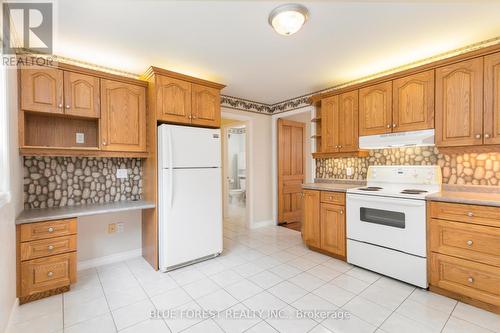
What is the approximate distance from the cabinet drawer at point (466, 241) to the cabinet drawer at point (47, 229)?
11.2 ft

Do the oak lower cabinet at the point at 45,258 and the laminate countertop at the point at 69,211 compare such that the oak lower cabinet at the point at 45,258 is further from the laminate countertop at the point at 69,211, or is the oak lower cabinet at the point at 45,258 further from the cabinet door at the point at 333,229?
the cabinet door at the point at 333,229

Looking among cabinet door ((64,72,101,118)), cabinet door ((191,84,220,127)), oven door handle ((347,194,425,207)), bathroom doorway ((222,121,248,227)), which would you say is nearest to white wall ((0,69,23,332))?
cabinet door ((64,72,101,118))

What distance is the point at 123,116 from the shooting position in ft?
8.82

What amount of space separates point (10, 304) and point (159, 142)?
177 cm

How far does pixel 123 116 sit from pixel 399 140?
10.3 ft

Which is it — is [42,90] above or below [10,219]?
above

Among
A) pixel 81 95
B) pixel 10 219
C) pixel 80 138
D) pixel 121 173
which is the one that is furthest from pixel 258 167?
pixel 10 219

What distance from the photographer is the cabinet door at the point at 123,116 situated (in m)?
2.59

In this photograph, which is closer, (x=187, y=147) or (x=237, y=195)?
(x=187, y=147)

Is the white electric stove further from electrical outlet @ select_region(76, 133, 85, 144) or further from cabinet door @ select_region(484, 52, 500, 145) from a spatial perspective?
electrical outlet @ select_region(76, 133, 85, 144)

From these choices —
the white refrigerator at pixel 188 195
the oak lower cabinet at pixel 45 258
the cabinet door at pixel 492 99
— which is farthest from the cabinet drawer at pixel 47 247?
the cabinet door at pixel 492 99

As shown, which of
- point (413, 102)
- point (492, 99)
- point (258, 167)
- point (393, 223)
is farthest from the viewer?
point (258, 167)

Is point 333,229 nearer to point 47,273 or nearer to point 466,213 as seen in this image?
point 466,213

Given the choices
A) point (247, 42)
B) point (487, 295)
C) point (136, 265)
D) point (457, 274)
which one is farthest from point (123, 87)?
point (487, 295)
